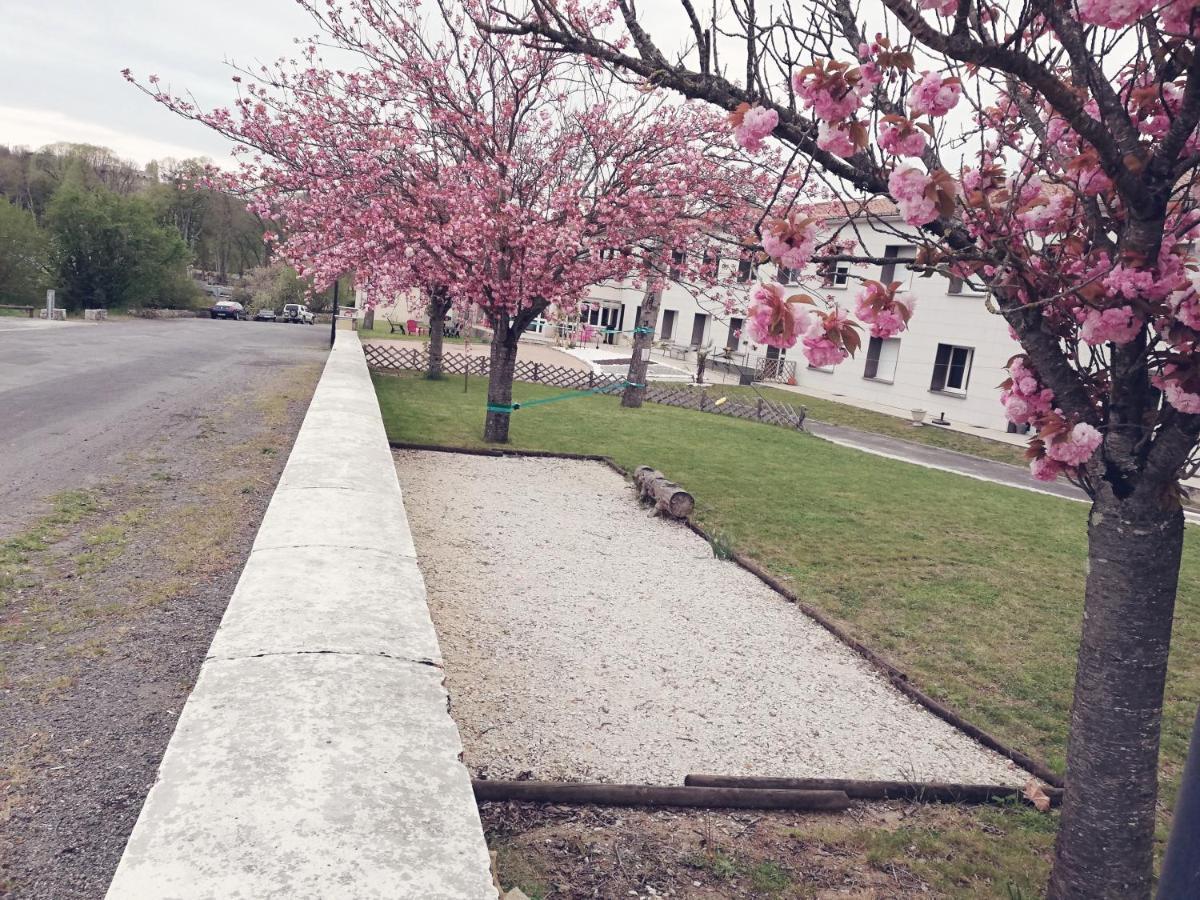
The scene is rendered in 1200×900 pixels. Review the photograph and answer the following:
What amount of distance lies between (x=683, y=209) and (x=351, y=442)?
7.95 metres

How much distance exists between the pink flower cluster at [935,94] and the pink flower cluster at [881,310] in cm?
83

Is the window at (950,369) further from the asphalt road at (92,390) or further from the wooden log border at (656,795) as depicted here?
the wooden log border at (656,795)

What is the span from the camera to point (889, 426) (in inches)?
1022

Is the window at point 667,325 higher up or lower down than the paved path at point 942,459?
higher up

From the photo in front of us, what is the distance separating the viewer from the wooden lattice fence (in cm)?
2395

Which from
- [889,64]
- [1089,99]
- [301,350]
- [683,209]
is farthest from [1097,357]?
[301,350]

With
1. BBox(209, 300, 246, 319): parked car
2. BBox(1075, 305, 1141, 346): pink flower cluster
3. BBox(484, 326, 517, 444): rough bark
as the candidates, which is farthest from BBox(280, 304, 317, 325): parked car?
BBox(1075, 305, 1141, 346): pink flower cluster

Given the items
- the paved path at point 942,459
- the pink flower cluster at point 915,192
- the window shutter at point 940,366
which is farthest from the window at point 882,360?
the pink flower cluster at point 915,192

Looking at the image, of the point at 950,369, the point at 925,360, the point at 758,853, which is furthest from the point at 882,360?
the point at 758,853

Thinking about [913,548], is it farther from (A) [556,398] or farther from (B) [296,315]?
(B) [296,315]

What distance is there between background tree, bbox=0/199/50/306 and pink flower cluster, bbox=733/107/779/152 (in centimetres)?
4717

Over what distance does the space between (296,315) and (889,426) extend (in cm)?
4688

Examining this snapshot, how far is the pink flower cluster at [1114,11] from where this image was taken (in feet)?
9.48

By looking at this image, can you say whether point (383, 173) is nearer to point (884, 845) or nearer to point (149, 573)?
point (149, 573)
